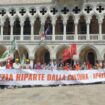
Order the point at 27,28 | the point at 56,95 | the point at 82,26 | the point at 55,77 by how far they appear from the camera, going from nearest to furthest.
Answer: the point at 56,95 < the point at 55,77 < the point at 82,26 < the point at 27,28

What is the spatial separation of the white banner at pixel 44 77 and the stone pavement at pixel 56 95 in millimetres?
536

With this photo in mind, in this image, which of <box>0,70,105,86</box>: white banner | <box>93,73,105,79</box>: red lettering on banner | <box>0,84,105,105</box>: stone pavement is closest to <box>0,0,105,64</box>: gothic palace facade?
<box>93,73,105,79</box>: red lettering on banner

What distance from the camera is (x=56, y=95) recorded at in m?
20.5

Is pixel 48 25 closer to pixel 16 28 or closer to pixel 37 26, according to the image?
pixel 37 26

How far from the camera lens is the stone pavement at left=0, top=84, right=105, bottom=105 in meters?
17.9

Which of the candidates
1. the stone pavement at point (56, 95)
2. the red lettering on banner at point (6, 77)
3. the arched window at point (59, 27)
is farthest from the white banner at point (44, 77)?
the arched window at point (59, 27)

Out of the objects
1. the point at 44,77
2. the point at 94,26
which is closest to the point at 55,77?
the point at 44,77

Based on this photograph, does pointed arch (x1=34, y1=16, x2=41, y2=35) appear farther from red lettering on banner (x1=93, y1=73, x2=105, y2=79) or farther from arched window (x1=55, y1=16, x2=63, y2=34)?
red lettering on banner (x1=93, y1=73, x2=105, y2=79)

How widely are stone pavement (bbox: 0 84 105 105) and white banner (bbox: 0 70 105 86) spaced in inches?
21.1

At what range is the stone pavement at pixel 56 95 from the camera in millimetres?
17891

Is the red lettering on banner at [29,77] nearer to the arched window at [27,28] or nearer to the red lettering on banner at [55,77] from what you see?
the red lettering on banner at [55,77]

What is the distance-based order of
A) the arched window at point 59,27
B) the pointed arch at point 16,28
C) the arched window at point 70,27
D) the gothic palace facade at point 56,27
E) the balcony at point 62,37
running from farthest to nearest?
the pointed arch at point 16,28
the arched window at point 59,27
the arched window at point 70,27
the balcony at point 62,37
the gothic palace facade at point 56,27

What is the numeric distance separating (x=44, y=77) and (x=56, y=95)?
12.7ft

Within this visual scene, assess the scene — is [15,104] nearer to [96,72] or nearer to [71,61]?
[96,72]
